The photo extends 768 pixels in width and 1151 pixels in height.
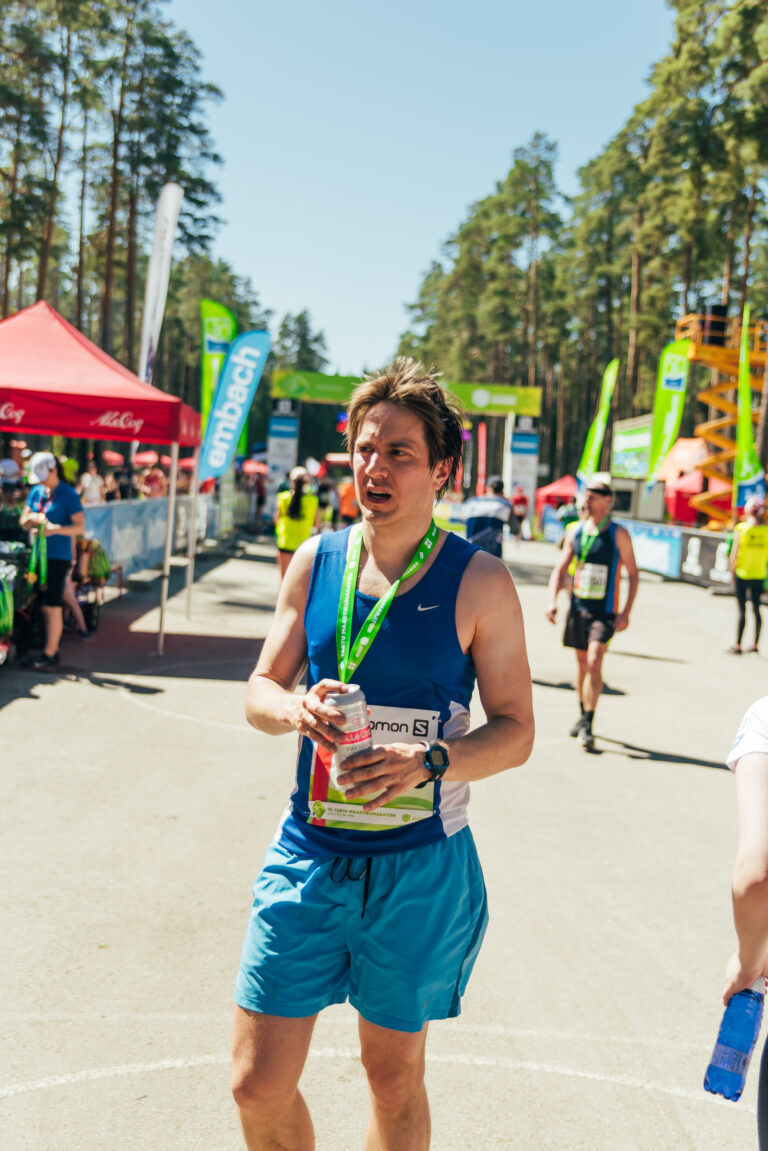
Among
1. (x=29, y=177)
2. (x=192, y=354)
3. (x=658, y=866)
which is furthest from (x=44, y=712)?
(x=192, y=354)

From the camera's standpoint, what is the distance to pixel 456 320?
2504 inches

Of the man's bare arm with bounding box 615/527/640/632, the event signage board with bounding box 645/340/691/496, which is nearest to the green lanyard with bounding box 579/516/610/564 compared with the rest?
the man's bare arm with bounding box 615/527/640/632

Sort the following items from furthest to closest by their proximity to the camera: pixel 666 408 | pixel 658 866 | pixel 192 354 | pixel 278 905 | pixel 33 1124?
pixel 192 354, pixel 666 408, pixel 658 866, pixel 33 1124, pixel 278 905

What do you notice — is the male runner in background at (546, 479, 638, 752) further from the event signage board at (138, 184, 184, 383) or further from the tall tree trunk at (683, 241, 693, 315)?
the tall tree trunk at (683, 241, 693, 315)

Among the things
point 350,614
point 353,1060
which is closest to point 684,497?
point 353,1060

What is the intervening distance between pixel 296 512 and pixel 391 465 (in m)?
10.2

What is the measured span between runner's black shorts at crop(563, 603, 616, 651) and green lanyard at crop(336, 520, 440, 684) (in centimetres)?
553

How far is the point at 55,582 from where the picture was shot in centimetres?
929

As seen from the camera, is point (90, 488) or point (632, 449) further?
point (632, 449)

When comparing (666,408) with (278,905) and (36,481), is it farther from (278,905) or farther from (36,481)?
(278,905)

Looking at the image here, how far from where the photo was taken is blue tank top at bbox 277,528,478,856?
219cm

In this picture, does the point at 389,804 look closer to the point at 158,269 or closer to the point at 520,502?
the point at 158,269

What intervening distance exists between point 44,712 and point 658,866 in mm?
4816

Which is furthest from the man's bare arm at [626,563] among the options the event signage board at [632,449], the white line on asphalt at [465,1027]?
the event signage board at [632,449]
